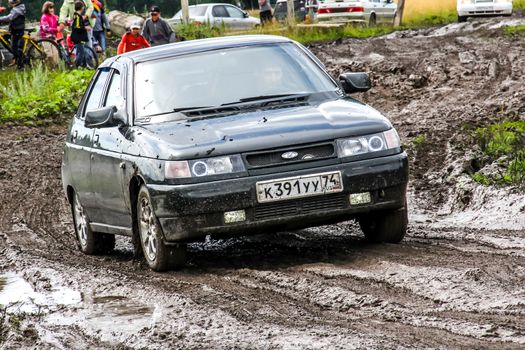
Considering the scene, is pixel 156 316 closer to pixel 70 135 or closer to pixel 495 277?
pixel 495 277

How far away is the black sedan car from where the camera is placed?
25.8 ft

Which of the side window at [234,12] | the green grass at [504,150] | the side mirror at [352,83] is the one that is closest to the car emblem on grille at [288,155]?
the side mirror at [352,83]

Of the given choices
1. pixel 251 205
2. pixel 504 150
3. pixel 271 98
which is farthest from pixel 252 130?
pixel 504 150

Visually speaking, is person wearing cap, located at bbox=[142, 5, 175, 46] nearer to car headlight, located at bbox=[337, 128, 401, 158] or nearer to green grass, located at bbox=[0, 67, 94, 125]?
green grass, located at bbox=[0, 67, 94, 125]

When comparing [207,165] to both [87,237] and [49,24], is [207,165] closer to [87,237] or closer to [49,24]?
[87,237]

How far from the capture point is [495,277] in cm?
671

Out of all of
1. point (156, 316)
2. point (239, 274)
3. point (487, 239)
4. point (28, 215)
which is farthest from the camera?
point (28, 215)

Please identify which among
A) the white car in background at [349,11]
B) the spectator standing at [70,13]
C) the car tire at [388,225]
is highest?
the car tire at [388,225]

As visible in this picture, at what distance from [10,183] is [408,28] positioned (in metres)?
20.1

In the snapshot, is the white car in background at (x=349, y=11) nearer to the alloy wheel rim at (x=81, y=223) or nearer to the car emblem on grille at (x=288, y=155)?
the alloy wheel rim at (x=81, y=223)

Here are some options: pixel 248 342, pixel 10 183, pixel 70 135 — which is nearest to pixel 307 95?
pixel 70 135

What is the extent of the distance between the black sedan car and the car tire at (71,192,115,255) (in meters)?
0.29

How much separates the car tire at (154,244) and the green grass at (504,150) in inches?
149

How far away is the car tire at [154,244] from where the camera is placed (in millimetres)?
8195
